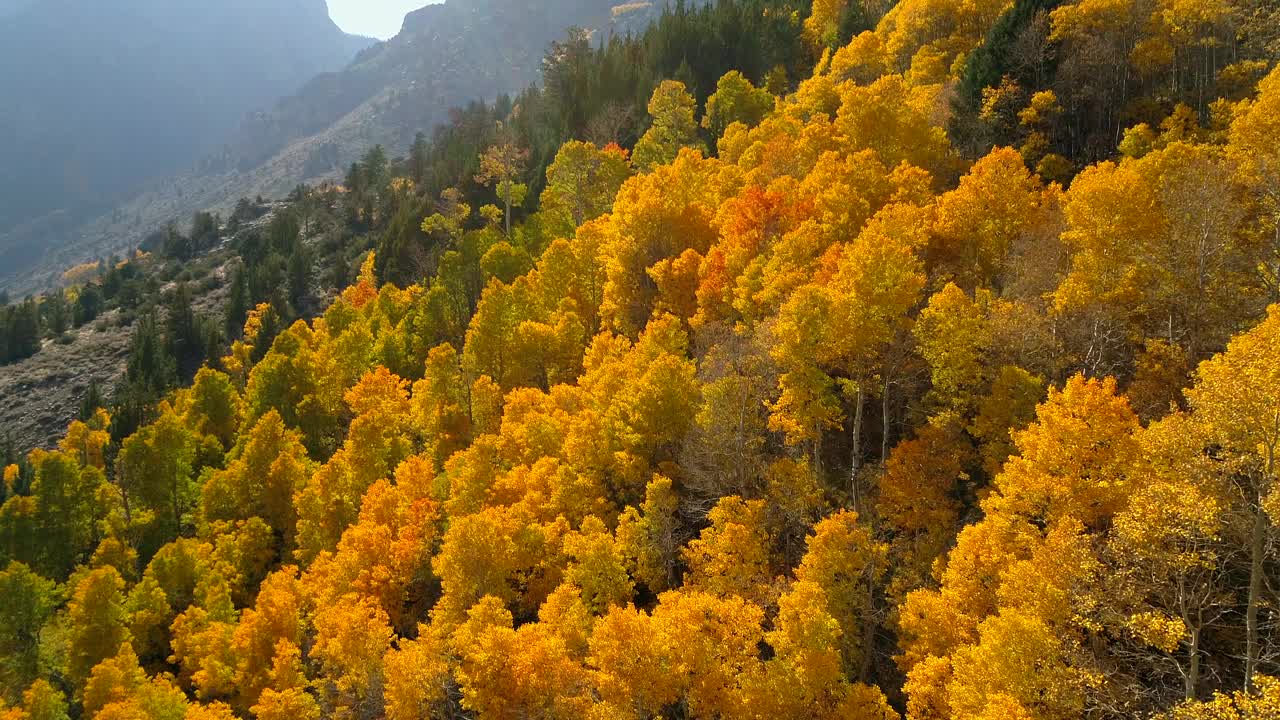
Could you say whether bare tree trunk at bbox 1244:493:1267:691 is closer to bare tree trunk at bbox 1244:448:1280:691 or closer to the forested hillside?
bare tree trunk at bbox 1244:448:1280:691

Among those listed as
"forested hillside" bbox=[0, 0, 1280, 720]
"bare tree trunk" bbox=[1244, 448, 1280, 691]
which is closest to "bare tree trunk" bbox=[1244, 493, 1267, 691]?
"bare tree trunk" bbox=[1244, 448, 1280, 691]

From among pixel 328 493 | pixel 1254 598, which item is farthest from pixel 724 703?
pixel 328 493

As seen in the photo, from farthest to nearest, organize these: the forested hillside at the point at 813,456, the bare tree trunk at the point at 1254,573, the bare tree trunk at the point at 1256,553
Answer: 1. the forested hillside at the point at 813,456
2. the bare tree trunk at the point at 1254,573
3. the bare tree trunk at the point at 1256,553

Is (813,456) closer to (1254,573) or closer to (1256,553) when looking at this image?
(1254,573)

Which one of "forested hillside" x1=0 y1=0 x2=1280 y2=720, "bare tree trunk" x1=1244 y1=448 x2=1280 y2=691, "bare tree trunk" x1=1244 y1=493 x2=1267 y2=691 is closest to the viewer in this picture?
"bare tree trunk" x1=1244 y1=448 x2=1280 y2=691

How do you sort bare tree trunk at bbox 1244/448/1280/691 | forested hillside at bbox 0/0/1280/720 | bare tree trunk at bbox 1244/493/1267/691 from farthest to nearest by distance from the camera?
forested hillside at bbox 0/0/1280/720, bare tree trunk at bbox 1244/493/1267/691, bare tree trunk at bbox 1244/448/1280/691

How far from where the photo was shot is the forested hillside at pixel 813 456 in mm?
20016

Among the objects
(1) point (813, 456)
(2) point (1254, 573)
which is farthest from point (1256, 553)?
(1) point (813, 456)

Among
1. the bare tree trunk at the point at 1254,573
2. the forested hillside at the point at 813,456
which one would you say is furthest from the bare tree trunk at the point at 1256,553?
the forested hillside at the point at 813,456

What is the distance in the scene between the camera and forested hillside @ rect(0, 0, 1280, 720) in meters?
20.0

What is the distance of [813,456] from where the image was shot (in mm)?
36156

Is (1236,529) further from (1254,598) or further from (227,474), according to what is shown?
(227,474)

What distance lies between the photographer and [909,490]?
29.8 m

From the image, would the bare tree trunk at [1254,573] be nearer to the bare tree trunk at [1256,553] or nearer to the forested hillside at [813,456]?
the bare tree trunk at [1256,553]
